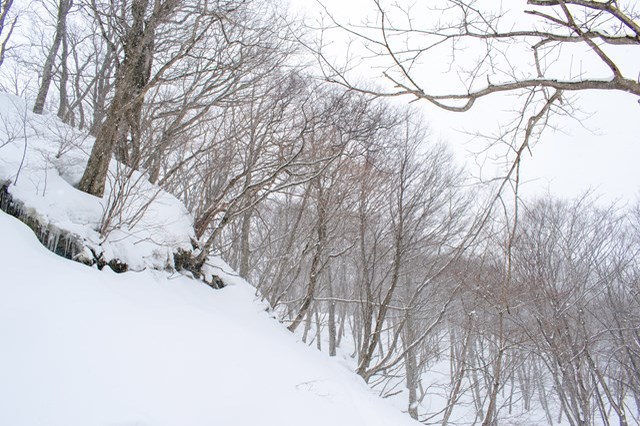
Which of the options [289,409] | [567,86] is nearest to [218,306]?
[289,409]

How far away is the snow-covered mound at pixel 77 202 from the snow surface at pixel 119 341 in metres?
0.02

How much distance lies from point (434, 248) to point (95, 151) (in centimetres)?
668

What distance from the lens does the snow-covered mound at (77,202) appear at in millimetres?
3387

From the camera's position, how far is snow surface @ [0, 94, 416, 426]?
5.46 ft

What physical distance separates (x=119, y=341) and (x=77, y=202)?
7.27ft

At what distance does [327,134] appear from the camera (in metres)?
6.56

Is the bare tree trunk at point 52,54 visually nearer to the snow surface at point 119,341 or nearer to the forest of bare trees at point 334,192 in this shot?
the forest of bare trees at point 334,192

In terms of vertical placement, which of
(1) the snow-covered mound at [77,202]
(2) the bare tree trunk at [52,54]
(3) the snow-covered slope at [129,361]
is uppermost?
(2) the bare tree trunk at [52,54]

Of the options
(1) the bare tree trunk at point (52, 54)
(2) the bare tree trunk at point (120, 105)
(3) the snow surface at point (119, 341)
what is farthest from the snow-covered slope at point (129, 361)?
(1) the bare tree trunk at point (52, 54)

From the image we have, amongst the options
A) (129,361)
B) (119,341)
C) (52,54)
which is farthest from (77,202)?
(52,54)

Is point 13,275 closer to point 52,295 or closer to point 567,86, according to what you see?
A: point 52,295

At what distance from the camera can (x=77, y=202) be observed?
3.69 m

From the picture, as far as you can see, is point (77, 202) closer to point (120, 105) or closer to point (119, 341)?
point (120, 105)

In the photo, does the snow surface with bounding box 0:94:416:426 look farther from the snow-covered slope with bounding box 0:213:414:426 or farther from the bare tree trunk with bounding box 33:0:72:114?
the bare tree trunk with bounding box 33:0:72:114
